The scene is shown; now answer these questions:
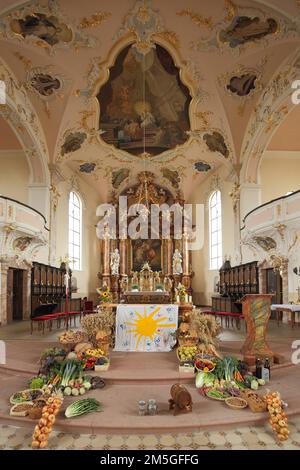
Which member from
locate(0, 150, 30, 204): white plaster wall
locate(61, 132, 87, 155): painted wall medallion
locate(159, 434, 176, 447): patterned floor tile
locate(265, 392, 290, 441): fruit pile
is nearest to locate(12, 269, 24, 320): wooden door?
locate(0, 150, 30, 204): white plaster wall

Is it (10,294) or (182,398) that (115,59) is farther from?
(182,398)

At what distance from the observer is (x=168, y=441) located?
4.12 m

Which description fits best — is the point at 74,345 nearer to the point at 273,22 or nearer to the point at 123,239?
the point at 273,22

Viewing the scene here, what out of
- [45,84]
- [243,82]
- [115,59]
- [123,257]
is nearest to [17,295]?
[45,84]

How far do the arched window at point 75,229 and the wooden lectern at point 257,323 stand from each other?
14.9 meters

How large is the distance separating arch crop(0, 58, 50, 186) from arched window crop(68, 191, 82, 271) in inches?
169

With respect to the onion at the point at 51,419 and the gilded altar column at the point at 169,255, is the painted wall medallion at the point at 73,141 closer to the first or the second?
the gilded altar column at the point at 169,255

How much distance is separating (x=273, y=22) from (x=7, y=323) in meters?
13.2

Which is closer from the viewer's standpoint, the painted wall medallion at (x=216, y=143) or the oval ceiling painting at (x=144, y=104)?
the oval ceiling painting at (x=144, y=104)

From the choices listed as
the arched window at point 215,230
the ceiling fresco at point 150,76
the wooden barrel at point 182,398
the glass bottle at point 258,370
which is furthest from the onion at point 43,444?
the arched window at point 215,230

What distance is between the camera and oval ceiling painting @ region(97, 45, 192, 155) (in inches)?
565

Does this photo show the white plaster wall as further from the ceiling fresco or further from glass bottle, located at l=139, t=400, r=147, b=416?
glass bottle, located at l=139, t=400, r=147, b=416

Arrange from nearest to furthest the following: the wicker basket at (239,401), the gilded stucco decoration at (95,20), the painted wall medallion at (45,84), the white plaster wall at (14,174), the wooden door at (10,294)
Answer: the wicker basket at (239,401), the gilded stucco decoration at (95,20), the wooden door at (10,294), the painted wall medallion at (45,84), the white plaster wall at (14,174)

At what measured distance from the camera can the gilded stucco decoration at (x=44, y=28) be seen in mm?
11019
